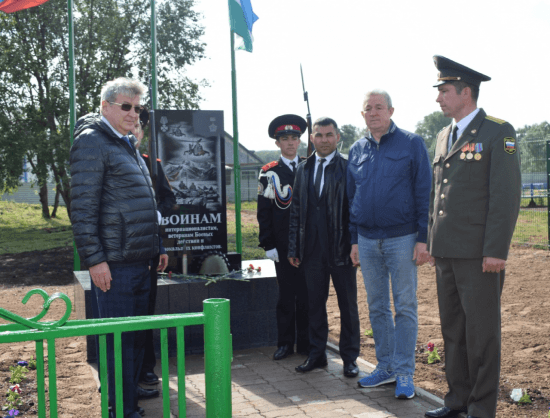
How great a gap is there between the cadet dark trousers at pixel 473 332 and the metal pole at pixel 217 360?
2.08 metres

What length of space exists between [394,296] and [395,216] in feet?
2.03

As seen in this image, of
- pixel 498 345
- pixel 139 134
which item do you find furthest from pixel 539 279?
pixel 139 134

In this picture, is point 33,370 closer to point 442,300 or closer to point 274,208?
point 274,208

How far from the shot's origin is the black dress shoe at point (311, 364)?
4.66 meters

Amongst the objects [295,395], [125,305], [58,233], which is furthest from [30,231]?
[125,305]

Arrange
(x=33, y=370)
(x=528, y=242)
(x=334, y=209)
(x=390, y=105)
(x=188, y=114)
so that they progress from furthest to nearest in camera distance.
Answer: (x=528, y=242) < (x=188, y=114) < (x=33, y=370) < (x=334, y=209) < (x=390, y=105)

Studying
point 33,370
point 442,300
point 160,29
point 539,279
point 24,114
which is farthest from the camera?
point 160,29

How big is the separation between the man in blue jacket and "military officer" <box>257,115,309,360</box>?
105 cm

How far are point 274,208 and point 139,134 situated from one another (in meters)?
1.51

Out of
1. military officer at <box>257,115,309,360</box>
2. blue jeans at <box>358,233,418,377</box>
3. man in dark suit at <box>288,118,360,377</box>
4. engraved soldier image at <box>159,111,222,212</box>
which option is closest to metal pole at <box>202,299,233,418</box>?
blue jeans at <box>358,233,418,377</box>

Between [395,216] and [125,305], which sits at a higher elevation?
[395,216]

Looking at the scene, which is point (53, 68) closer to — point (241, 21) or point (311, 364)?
point (241, 21)

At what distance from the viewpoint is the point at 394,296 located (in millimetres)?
4152

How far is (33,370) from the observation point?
4973 mm
